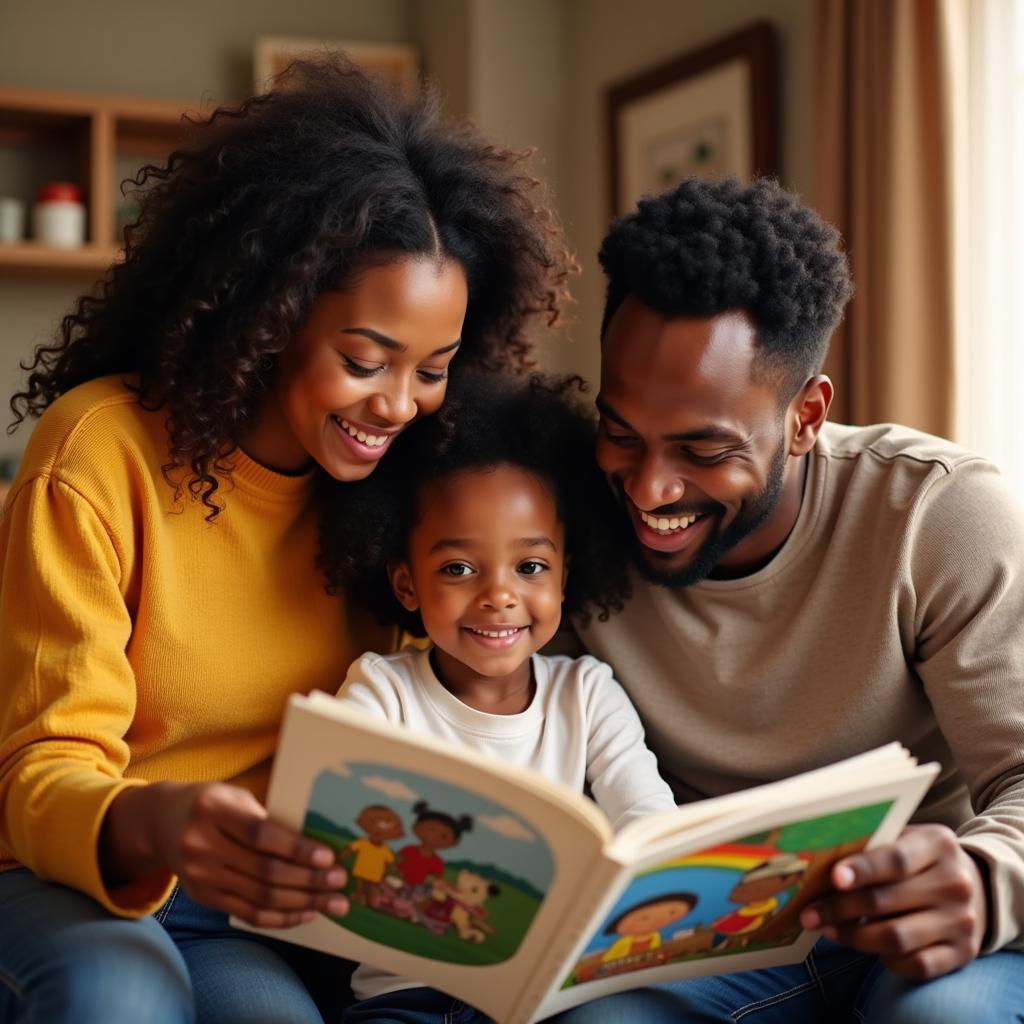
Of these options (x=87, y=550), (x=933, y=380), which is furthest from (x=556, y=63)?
(x=87, y=550)

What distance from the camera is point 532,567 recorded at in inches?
66.4

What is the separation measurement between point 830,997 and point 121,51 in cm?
406

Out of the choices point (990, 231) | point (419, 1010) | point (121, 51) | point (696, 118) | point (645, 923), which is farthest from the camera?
point (121, 51)

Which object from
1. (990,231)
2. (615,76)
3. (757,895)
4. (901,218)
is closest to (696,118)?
(615,76)

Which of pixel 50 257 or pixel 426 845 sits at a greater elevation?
pixel 50 257

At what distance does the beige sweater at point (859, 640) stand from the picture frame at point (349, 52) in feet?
10.4

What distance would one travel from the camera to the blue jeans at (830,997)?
126 centimetres

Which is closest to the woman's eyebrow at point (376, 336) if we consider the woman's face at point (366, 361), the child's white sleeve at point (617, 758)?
Result: the woman's face at point (366, 361)

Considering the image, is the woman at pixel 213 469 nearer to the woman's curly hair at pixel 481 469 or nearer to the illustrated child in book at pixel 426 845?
the woman's curly hair at pixel 481 469

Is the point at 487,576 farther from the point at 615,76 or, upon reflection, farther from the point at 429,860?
the point at 615,76

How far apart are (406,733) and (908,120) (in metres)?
2.43

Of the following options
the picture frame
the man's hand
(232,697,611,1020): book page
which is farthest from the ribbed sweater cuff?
the picture frame

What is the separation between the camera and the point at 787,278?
1.60 m

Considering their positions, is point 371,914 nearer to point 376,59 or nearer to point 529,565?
point 529,565
